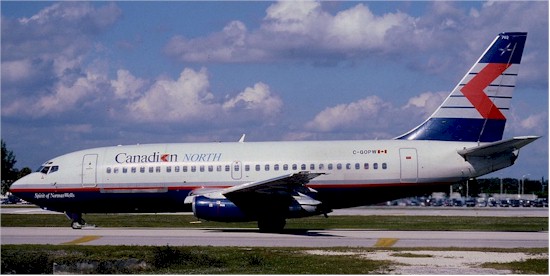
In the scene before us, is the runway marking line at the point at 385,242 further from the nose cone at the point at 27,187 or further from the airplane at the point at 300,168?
the nose cone at the point at 27,187

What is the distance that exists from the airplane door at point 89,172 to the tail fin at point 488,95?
13.7 meters

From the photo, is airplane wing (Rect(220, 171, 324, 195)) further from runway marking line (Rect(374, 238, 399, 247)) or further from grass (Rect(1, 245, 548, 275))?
grass (Rect(1, 245, 548, 275))

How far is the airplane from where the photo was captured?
106 ft

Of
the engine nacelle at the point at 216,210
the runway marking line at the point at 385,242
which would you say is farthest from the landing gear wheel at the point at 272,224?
the runway marking line at the point at 385,242

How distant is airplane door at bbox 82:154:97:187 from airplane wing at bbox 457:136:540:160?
14.5 meters

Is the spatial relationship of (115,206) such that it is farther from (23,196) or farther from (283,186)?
(283,186)

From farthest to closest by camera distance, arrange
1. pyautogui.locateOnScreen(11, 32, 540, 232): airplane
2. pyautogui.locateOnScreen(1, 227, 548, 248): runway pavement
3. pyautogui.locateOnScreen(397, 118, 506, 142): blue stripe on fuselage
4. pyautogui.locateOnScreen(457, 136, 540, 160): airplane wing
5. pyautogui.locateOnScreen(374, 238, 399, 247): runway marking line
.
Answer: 1. pyautogui.locateOnScreen(397, 118, 506, 142): blue stripe on fuselage
2. pyautogui.locateOnScreen(11, 32, 540, 232): airplane
3. pyautogui.locateOnScreen(457, 136, 540, 160): airplane wing
4. pyautogui.locateOnScreen(1, 227, 548, 248): runway pavement
5. pyautogui.locateOnScreen(374, 238, 399, 247): runway marking line

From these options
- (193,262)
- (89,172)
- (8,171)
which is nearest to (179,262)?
(193,262)

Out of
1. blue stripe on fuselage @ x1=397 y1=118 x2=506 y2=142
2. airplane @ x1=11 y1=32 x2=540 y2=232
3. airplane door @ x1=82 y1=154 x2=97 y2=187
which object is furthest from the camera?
airplane door @ x1=82 y1=154 x2=97 y2=187

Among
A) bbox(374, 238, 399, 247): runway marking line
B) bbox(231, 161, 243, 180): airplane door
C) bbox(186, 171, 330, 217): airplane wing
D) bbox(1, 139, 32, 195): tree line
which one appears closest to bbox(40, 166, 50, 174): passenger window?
bbox(186, 171, 330, 217): airplane wing

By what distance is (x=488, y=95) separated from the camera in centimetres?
3350

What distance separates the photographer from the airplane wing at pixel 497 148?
2996cm

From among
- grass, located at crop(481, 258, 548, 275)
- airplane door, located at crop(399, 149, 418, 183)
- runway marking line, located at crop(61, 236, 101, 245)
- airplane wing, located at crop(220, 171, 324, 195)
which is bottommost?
grass, located at crop(481, 258, 548, 275)

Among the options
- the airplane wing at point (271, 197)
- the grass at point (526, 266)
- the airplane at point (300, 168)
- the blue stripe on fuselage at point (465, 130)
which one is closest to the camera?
the grass at point (526, 266)
